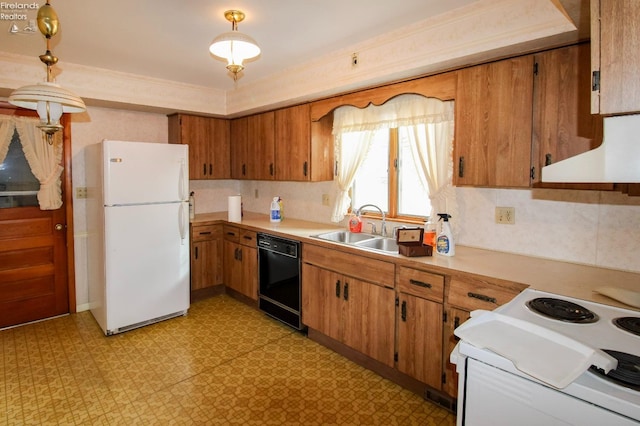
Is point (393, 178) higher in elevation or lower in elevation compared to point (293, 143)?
lower

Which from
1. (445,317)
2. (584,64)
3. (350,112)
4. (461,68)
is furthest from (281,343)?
(584,64)

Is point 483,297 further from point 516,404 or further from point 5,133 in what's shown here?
point 5,133

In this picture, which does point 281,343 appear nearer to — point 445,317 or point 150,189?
point 445,317

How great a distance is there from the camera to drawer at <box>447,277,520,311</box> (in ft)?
6.46

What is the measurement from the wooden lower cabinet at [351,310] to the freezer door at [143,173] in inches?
61.0

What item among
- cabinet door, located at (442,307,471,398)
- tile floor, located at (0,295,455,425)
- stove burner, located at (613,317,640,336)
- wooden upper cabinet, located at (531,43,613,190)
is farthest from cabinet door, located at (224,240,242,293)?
stove burner, located at (613,317,640,336)

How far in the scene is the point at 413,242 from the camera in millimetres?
2514

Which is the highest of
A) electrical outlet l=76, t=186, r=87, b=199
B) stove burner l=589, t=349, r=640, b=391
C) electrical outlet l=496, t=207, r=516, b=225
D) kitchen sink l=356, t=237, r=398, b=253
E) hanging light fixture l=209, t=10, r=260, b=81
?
hanging light fixture l=209, t=10, r=260, b=81

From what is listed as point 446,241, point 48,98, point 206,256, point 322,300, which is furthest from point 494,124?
point 206,256

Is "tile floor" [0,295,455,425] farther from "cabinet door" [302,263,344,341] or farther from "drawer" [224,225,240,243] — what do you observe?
"drawer" [224,225,240,243]

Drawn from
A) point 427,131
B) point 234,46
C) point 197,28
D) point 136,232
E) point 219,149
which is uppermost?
point 197,28

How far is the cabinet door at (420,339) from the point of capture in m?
2.28

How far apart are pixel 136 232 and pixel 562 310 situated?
3.29 metres

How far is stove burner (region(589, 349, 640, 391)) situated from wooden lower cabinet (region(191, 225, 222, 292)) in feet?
12.2
